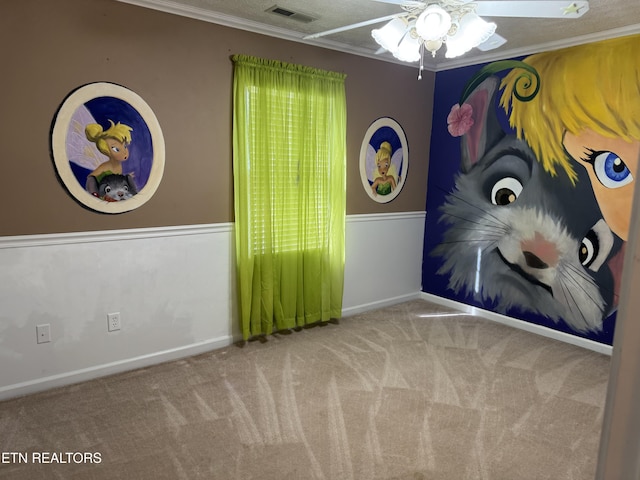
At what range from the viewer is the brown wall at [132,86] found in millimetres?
2676

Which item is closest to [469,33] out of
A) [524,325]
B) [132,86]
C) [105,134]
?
[132,86]

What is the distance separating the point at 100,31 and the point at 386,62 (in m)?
2.46

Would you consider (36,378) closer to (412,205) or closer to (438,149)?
(412,205)

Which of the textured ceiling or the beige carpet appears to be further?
the textured ceiling

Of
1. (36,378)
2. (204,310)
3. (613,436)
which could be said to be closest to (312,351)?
(204,310)

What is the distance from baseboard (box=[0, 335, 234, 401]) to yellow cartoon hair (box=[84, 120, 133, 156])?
1392 millimetres

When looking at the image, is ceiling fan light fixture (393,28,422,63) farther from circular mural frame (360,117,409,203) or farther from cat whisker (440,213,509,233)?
Answer: cat whisker (440,213,509,233)

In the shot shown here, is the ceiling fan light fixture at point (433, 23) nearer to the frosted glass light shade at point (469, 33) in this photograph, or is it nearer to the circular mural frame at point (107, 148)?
the frosted glass light shade at point (469, 33)

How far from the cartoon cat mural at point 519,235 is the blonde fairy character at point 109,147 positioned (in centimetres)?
300

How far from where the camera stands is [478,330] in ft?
13.7

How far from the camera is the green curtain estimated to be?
353cm

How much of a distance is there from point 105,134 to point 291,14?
4.80 ft

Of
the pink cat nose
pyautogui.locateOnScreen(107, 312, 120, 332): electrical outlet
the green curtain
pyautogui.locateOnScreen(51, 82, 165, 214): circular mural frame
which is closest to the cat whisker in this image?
the pink cat nose

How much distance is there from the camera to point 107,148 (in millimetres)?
2969
